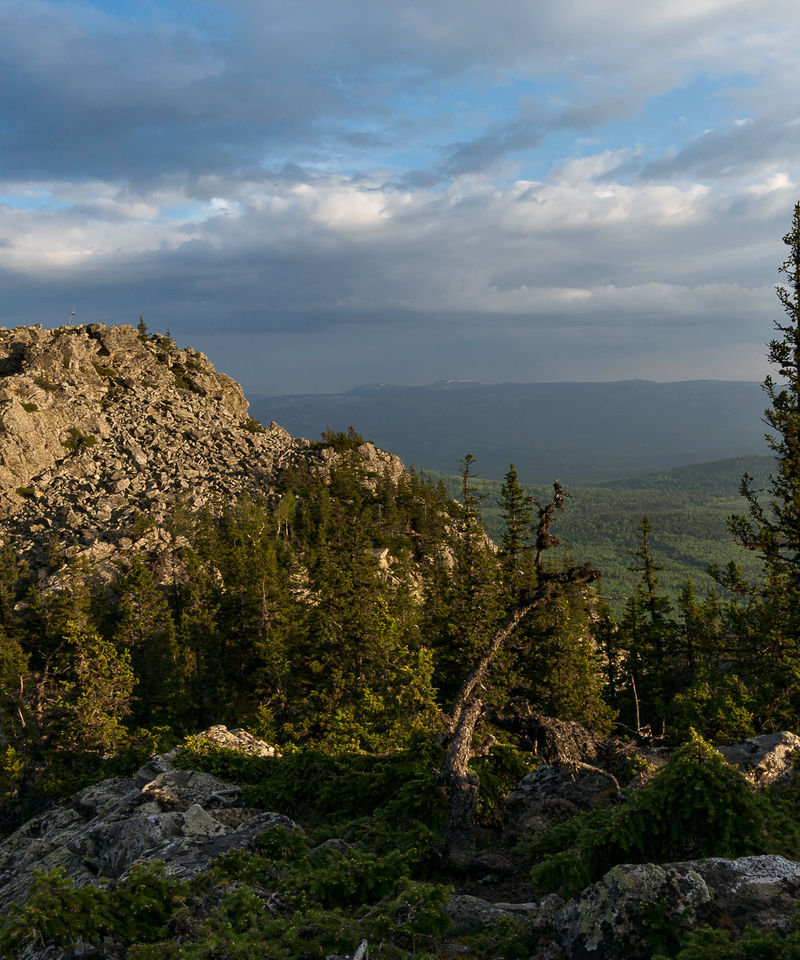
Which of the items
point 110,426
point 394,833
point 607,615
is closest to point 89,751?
point 394,833

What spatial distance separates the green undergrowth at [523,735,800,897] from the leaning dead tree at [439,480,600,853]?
3855 mm

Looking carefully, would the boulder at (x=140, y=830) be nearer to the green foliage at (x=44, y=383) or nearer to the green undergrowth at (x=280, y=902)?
the green undergrowth at (x=280, y=902)

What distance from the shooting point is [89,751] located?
112 ft

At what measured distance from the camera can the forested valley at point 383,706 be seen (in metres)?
8.25

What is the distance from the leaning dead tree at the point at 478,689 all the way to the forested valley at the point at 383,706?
6 centimetres

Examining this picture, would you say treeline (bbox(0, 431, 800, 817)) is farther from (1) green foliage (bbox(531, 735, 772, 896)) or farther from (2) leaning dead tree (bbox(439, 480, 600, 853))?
(1) green foliage (bbox(531, 735, 772, 896))

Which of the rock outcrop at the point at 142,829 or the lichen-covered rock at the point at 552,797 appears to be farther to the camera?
the lichen-covered rock at the point at 552,797

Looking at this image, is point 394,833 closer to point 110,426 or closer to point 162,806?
point 162,806

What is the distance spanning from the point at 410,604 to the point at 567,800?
124 feet

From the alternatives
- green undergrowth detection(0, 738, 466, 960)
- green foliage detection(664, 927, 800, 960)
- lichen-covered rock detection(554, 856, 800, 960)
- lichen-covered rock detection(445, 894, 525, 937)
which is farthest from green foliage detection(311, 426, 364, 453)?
green foliage detection(664, 927, 800, 960)

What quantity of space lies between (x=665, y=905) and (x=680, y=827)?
105 inches

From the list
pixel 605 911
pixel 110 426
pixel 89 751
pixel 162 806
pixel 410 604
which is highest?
pixel 110 426

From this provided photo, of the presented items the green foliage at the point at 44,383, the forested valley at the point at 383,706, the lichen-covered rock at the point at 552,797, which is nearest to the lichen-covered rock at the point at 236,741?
the forested valley at the point at 383,706

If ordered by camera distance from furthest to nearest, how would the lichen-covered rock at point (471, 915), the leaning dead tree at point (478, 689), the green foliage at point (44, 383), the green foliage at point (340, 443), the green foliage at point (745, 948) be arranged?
Result: the green foliage at point (340, 443)
the green foliage at point (44, 383)
the leaning dead tree at point (478, 689)
the lichen-covered rock at point (471, 915)
the green foliage at point (745, 948)
